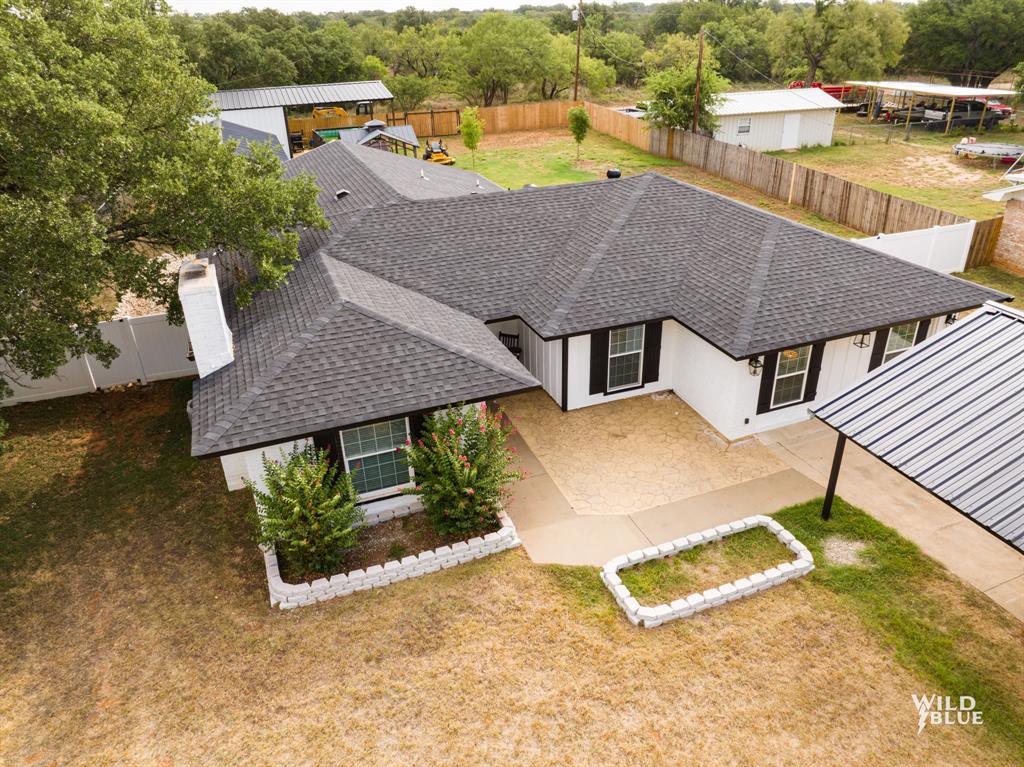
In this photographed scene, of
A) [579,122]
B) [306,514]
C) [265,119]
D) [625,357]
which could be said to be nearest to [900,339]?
[625,357]

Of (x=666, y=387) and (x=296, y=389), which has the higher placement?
(x=296, y=389)

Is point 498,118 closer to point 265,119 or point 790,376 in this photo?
point 265,119

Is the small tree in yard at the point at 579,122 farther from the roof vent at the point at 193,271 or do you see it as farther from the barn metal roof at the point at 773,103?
the roof vent at the point at 193,271

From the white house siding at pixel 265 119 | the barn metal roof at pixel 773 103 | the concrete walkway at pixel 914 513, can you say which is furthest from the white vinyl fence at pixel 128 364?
Answer: the barn metal roof at pixel 773 103

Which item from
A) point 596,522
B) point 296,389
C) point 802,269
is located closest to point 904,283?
point 802,269

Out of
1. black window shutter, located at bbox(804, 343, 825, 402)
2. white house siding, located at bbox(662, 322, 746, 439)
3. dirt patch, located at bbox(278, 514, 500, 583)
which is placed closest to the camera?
dirt patch, located at bbox(278, 514, 500, 583)

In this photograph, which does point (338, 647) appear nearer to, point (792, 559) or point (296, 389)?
point (296, 389)

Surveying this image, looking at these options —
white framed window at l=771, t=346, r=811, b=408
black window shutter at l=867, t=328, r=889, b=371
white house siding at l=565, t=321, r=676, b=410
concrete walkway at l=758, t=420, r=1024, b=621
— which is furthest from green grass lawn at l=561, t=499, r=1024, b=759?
white house siding at l=565, t=321, r=676, b=410

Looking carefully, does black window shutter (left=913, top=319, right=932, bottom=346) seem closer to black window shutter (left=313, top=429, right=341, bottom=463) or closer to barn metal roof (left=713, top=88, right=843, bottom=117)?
black window shutter (left=313, top=429, right=341, bottom=463)
